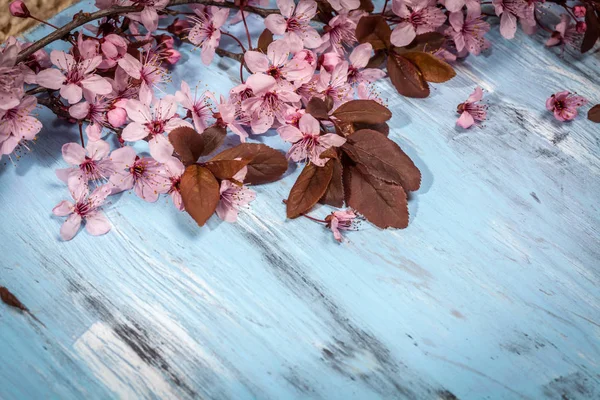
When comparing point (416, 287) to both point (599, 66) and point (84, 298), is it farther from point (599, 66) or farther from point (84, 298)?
point (599, 66)

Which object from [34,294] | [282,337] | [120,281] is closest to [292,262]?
[282,337]

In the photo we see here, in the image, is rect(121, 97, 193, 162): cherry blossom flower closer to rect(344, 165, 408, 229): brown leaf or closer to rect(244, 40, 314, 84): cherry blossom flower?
rect(244, 40, 314, 84): cherry blossom flower

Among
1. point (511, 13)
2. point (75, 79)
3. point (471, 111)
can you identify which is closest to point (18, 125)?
point (75, 79)

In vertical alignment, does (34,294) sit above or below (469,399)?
below

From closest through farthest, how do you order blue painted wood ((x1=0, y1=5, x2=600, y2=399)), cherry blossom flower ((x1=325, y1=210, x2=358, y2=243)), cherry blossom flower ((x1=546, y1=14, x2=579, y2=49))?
blue painted wood ((x1=0, y1=5, x2=600, y2=399)) → cherry blossom flower ((x1=325, y1=210, x2=358, y2=243)) → cherry blossom flower ((x1=546, y1=14, x2=579, y2=49))

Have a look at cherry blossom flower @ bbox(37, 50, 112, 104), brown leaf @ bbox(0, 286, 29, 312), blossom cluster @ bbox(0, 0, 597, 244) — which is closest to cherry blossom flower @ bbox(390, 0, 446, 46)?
blossom cluster @ bbox(0, 0, 597, 244)
